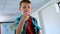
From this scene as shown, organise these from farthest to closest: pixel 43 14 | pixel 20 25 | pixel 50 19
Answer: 1. pixel 43 14
2. pixel 50 19
3. pixel 20 25

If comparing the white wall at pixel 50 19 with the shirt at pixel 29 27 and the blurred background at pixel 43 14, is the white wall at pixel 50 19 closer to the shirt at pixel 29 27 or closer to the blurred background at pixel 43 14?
the blurred background at pixel 43 14

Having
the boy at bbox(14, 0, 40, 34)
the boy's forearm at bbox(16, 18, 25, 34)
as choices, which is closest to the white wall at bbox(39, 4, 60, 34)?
the boy at bbox(14, 0, 40, 34)

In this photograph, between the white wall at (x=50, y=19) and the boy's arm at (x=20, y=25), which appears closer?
the boy's arm at (x=20, y=25)

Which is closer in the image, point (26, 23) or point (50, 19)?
point (26, 23)

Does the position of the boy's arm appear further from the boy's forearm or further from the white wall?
the white wall

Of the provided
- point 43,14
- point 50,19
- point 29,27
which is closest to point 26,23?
point 29,27

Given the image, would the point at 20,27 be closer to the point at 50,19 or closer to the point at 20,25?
the point at 20,25

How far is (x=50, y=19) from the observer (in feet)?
9.86

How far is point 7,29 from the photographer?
13.3 ft

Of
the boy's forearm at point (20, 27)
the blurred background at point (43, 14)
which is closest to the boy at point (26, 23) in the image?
the boy's forearm at point (20, 27)

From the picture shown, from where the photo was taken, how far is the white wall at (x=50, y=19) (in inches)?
108

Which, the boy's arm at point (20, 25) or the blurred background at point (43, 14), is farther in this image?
the blurred background at point (43, 14)

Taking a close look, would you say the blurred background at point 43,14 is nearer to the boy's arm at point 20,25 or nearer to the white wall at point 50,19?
the white wall at point 50,19

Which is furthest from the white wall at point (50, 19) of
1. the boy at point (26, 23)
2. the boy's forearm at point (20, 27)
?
the boy's forearm at point (20, 27)
